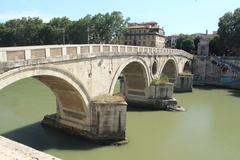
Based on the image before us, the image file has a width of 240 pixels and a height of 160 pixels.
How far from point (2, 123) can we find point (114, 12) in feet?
86.8

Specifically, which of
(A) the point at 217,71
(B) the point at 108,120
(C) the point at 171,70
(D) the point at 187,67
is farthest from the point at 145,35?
(B) the point at 108,120

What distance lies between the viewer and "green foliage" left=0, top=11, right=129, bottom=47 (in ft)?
122

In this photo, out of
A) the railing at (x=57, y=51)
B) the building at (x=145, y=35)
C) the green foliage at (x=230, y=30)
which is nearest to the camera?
the railing at (x=57, y=51)

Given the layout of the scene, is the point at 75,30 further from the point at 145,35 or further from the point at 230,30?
the point at 230,30

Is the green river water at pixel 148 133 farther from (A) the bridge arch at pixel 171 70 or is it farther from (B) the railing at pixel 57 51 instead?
(A) the bridge arch at pixel 171 70

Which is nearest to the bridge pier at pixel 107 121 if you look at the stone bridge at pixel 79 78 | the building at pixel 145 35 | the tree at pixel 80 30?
the stone bridge at pixel 79 78

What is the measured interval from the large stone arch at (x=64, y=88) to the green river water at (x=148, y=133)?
1020mm

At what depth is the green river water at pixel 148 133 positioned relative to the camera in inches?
435

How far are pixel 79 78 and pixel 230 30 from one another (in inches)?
1035

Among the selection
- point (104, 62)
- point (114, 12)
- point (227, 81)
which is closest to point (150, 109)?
point (104, 62)

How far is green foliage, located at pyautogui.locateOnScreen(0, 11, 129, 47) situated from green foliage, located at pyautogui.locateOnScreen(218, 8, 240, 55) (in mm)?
12319

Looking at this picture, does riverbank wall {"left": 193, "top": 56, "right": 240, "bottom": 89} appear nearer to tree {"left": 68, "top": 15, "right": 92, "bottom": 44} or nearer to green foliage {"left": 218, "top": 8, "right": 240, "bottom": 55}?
green foliage {"left": 218, "top": 8, "right": 240, "bottom": 55}

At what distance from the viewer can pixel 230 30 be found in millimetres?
32875

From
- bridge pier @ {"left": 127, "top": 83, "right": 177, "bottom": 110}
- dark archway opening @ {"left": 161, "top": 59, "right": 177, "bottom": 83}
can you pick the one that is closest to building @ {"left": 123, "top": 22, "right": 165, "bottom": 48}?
dark archway opening @ {"left": 161, "top": 59, "right": 177, "bottom": 83}
